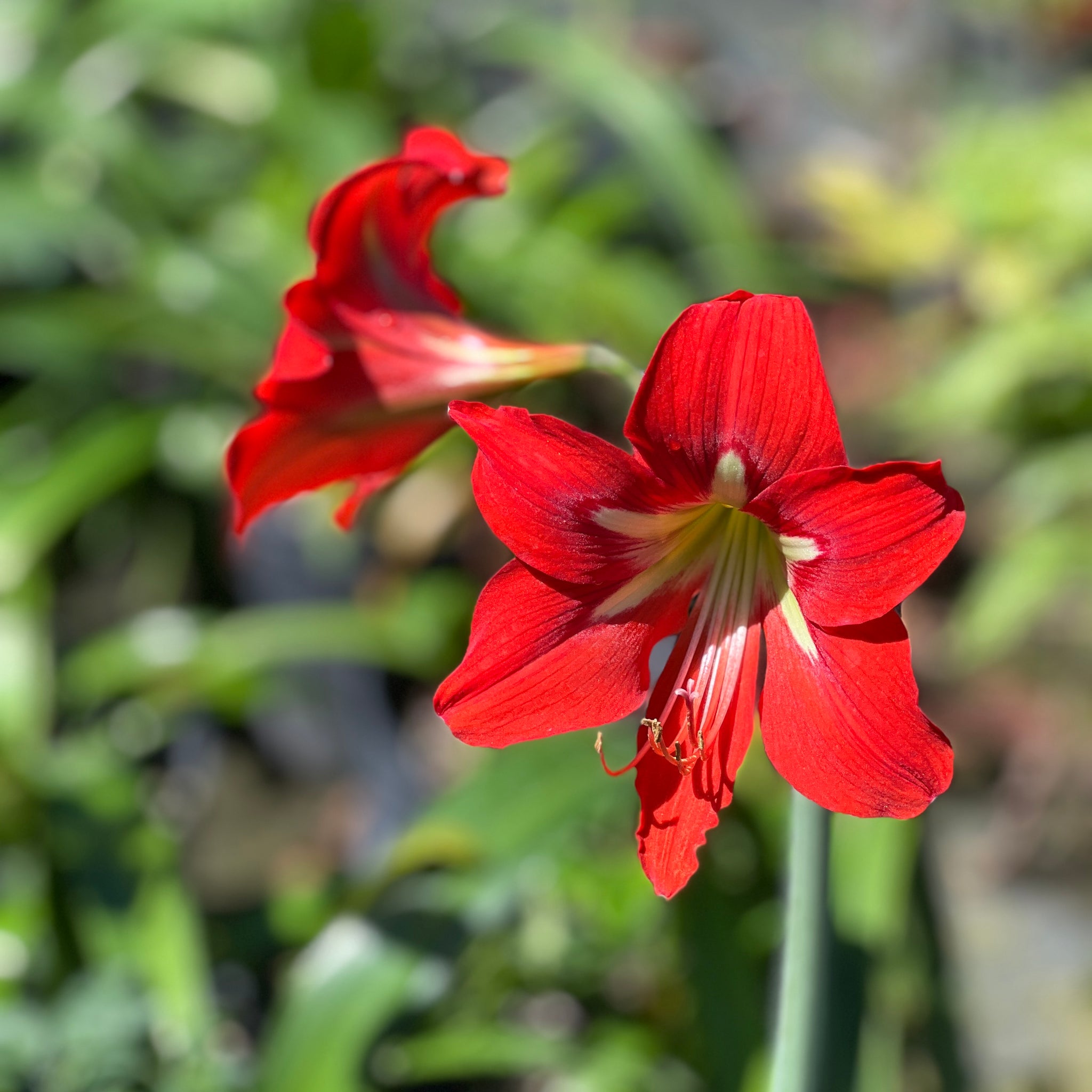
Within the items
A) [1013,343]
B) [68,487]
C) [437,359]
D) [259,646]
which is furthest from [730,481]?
[1013,343]

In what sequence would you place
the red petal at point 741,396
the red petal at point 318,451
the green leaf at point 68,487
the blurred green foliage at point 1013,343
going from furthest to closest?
the blurred green foliage at point 1013,343 < the green leaf at point 68,487 < the red petal at point 318,451 < the red petal at point 741,396

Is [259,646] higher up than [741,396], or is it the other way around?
[741,396]

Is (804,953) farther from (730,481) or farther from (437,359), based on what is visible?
(437,359)

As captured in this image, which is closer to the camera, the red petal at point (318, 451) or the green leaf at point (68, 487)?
the red petal at point (318, 451)

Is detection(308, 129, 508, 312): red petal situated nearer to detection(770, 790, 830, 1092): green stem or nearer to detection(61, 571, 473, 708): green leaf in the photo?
detection(770, 790, 830, 1092): green stem

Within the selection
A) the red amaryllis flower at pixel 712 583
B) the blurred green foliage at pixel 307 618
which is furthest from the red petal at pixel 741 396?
the blurred green foliage at pixel 307 618

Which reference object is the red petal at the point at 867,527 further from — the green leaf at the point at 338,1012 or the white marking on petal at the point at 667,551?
the green leaf at the point at 338,1012
